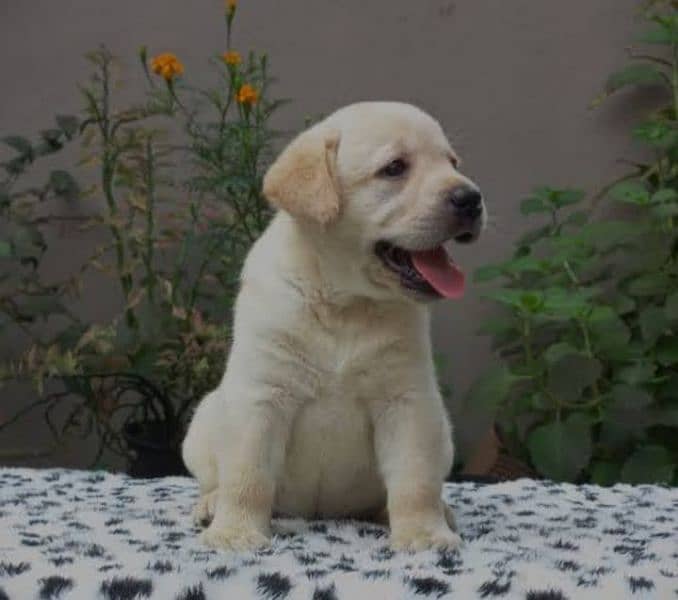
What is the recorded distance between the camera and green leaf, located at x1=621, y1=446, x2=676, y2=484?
3.18m

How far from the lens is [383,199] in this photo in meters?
1.84

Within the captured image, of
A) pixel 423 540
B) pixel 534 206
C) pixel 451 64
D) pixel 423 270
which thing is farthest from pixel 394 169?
pixel 451 64

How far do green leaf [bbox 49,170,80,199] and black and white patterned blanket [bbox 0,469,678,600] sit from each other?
1.57 metres

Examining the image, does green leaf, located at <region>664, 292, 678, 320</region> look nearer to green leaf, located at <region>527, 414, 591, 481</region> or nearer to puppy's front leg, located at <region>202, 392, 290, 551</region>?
green leaf, located at <region>527, 414, 591, 481</region>

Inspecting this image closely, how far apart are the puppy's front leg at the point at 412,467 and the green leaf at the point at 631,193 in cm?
165

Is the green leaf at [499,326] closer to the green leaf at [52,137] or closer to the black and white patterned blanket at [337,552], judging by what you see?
the black and white patterned blanket at [337,552]

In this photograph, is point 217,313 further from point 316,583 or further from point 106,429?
point 316,583

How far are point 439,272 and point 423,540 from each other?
0.46 meters

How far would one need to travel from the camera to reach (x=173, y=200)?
371 cm

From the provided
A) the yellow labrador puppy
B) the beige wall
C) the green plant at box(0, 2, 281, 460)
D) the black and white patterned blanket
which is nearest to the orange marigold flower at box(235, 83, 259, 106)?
the green plant at box(0, 2, 281, 460)

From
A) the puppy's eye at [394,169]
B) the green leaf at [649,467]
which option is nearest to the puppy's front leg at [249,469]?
the puppy's eye at [394,169]

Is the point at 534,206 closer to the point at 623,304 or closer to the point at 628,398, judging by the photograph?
the point at 623,304

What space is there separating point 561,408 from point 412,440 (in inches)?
56.4

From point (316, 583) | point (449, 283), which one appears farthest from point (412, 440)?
point (316, 583)
